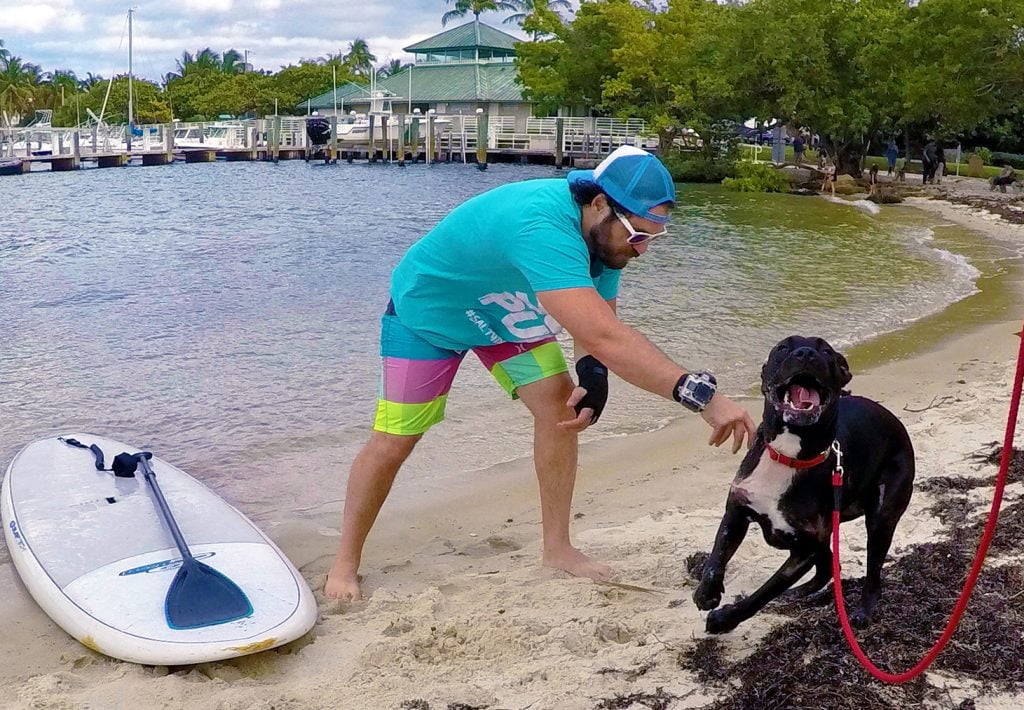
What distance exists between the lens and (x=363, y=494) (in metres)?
4.33

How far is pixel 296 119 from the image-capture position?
69.4m

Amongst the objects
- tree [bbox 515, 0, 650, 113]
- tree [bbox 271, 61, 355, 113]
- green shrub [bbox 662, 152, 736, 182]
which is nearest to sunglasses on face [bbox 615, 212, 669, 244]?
green shrub [bbox 662, 152, 736, 182]

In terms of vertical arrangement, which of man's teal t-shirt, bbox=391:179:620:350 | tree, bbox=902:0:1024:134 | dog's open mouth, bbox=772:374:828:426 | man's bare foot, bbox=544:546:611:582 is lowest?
man's bare foot, bbox=544:546:611:582

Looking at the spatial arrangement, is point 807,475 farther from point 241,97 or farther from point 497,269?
point 241,97

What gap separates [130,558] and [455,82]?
7434 cm

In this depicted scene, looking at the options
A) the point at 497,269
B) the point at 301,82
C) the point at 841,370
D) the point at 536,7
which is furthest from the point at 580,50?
the point at 841,370

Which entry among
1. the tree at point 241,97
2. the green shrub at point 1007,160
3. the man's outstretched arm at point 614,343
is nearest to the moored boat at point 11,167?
the tree at point 241,97

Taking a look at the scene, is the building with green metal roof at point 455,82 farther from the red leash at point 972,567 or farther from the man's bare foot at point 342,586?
the red leash at point 972,567

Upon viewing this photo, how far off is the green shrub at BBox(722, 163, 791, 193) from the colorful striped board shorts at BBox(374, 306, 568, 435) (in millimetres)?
36056

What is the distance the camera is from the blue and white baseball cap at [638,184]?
350 centimetres

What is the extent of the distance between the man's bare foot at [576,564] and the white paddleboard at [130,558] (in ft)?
3.36

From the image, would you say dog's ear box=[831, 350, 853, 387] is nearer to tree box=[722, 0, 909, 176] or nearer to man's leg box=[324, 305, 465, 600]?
man's leg box=[324, 305, 465, 600]

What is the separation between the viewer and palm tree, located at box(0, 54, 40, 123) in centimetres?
9381

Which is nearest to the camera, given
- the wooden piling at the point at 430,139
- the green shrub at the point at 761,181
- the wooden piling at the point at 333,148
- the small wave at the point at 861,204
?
the small wave at the point at 861,204
